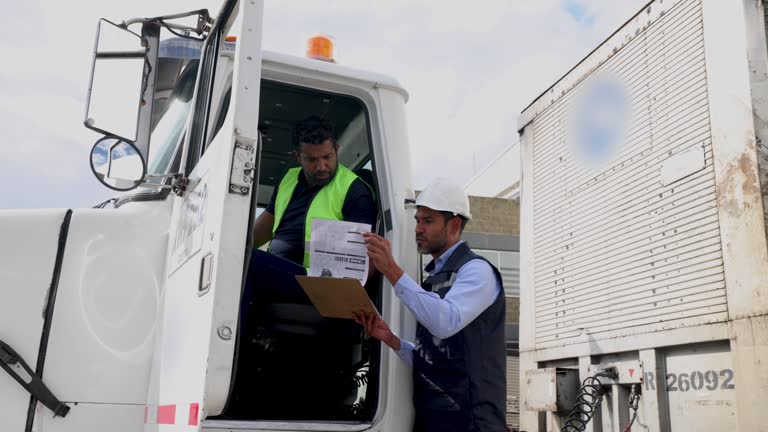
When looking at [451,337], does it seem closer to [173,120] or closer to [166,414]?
[166,414]

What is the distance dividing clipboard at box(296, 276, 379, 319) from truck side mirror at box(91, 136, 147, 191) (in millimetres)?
582

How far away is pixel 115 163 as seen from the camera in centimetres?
210

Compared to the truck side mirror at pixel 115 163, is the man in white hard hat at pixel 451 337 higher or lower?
lower

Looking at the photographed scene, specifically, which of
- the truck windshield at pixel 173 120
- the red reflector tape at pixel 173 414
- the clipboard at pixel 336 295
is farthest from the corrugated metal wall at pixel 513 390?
the red reflector tape at pixel 173 414

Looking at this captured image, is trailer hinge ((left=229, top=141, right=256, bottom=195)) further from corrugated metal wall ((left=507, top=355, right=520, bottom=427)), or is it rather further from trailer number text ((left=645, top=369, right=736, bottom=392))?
corrugated metal wall ((left=507, top=355, right=520, bottom=427))

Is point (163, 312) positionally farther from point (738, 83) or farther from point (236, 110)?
point (738, 83)

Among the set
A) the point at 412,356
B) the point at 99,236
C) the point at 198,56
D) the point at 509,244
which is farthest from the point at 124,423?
the point at 509,244

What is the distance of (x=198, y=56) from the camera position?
2.53 m

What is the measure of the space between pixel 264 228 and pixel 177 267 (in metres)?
1.06

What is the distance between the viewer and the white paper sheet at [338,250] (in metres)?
2.22

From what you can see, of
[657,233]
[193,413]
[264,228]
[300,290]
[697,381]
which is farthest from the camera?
A: [657,233]

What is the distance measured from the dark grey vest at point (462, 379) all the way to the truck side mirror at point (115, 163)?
109cm

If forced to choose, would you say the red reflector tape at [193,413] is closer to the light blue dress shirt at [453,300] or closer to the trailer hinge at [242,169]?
the trailer hinge at [242,169]

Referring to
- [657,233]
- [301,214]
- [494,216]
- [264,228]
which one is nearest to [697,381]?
[657,233]
